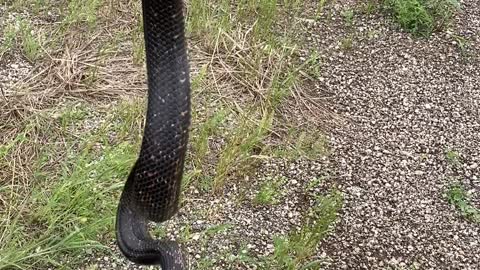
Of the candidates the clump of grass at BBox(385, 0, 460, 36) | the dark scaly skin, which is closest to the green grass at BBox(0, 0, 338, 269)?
the clump of grass at BBox(385, 0, 460, 36)

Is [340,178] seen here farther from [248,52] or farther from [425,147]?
[248,52]

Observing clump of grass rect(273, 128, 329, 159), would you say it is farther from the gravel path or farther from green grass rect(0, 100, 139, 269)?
green grass rect(0, 100, 139, 269)

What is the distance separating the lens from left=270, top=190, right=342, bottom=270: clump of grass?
343 cm

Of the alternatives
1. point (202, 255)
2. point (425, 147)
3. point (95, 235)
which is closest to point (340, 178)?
point (425, 147)

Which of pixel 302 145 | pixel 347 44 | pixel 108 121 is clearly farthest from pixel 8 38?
pixel 347 44

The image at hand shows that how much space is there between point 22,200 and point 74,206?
0.78 feet

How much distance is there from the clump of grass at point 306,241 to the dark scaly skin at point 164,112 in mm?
1233

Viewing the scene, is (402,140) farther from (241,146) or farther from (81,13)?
(81,13)

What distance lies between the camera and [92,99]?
4086 mm

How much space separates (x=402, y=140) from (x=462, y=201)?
48cm

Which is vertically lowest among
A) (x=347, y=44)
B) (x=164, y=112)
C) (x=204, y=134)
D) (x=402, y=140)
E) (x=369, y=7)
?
(x=402, y=140)

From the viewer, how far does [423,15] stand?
16.2 feet

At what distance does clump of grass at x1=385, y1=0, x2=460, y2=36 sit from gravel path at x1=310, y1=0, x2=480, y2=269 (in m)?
0.07

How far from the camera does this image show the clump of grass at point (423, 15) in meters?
4.93
